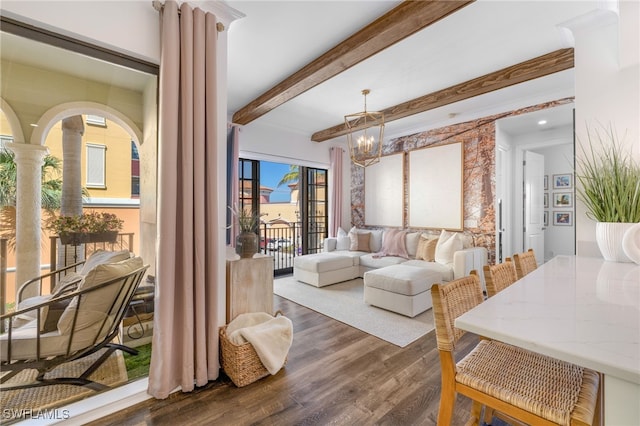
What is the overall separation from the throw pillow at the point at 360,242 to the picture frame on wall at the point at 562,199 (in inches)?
155

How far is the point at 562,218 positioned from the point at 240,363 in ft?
21.7

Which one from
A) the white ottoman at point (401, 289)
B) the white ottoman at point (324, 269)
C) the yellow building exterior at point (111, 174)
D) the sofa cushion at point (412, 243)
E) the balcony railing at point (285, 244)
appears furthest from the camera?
the balcony railing at point (285, 244)

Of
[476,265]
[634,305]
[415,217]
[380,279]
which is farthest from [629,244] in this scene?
[415,217]

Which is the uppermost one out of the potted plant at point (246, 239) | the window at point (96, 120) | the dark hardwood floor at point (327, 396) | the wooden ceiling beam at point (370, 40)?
the wooden ceiling beam at point (370, 40)

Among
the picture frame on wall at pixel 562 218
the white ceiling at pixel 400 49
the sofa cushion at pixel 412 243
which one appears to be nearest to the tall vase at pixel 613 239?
the white ceiling at pixel 400 49

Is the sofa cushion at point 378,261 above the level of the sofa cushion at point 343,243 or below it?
below

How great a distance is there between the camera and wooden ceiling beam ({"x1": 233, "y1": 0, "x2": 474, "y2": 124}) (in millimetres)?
1896

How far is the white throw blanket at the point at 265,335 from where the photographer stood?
1.95 meters

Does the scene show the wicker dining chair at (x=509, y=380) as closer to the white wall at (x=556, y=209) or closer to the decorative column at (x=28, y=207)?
the decorative column at (x=28, y=207)

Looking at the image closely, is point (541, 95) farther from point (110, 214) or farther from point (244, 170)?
point (110, 214)

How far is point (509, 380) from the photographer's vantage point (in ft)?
3.38

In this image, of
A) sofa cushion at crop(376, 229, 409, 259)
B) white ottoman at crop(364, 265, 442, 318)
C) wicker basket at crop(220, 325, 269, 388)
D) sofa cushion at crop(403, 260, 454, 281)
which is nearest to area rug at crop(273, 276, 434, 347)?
white ottoman at crop(364, 265, 442, 318)

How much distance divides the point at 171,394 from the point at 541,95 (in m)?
5.04

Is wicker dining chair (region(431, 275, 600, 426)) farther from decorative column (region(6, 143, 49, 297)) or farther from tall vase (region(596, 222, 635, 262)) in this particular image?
decorative column (region(6, 143, 49, 297))
